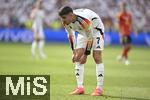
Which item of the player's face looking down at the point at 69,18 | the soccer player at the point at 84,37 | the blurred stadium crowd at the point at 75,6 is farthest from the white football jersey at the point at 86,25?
the blurred stadium crowd at the point at 75,6

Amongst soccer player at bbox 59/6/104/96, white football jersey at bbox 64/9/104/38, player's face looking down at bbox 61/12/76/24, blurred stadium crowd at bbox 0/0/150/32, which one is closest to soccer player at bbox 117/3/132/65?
→ soccer player at bbox 59/6/104/96

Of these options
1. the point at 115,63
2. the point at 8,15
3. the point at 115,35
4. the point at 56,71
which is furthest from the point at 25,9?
the point at 56,71

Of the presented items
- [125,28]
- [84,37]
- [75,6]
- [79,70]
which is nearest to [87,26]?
[84,37]

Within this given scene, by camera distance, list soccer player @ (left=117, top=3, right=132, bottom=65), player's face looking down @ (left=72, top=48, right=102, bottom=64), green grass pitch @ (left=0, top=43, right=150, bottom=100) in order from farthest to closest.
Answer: soccer player @ (left=117, top=3, right=132, bottom=65) < green grass pitch @ (left=0, top=43, right=150, bottom=100) < player's face looking down @ (left=72, top=48, right=102, bottom=64)

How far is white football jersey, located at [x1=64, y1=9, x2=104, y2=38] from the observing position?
13.4 metres

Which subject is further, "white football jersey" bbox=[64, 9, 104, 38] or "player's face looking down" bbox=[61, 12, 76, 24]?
"white football jersey" bbox=[64, 9, 104, 38]

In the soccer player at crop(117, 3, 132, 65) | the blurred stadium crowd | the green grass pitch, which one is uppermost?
the blurred stadium crowd

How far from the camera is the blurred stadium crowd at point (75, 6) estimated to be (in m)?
40.7

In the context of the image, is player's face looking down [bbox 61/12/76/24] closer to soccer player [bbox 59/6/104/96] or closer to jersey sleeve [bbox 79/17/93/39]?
soccer player [bbox 59/6/104/96]

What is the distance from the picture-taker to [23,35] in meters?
40.8

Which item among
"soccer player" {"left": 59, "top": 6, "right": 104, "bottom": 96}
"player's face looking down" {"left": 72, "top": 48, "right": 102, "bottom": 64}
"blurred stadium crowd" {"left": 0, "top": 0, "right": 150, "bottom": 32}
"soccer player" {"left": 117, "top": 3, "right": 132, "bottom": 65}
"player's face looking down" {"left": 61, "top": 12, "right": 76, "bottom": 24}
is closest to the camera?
"player's face looking down" {"left": 61, "top": 12, "right": 76, "bottom": 24}

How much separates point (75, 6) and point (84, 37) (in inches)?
1090

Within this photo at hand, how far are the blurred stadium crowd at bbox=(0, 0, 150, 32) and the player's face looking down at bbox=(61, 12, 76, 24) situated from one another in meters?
26.6

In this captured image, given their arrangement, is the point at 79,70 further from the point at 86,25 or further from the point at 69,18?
the point at 69,18
